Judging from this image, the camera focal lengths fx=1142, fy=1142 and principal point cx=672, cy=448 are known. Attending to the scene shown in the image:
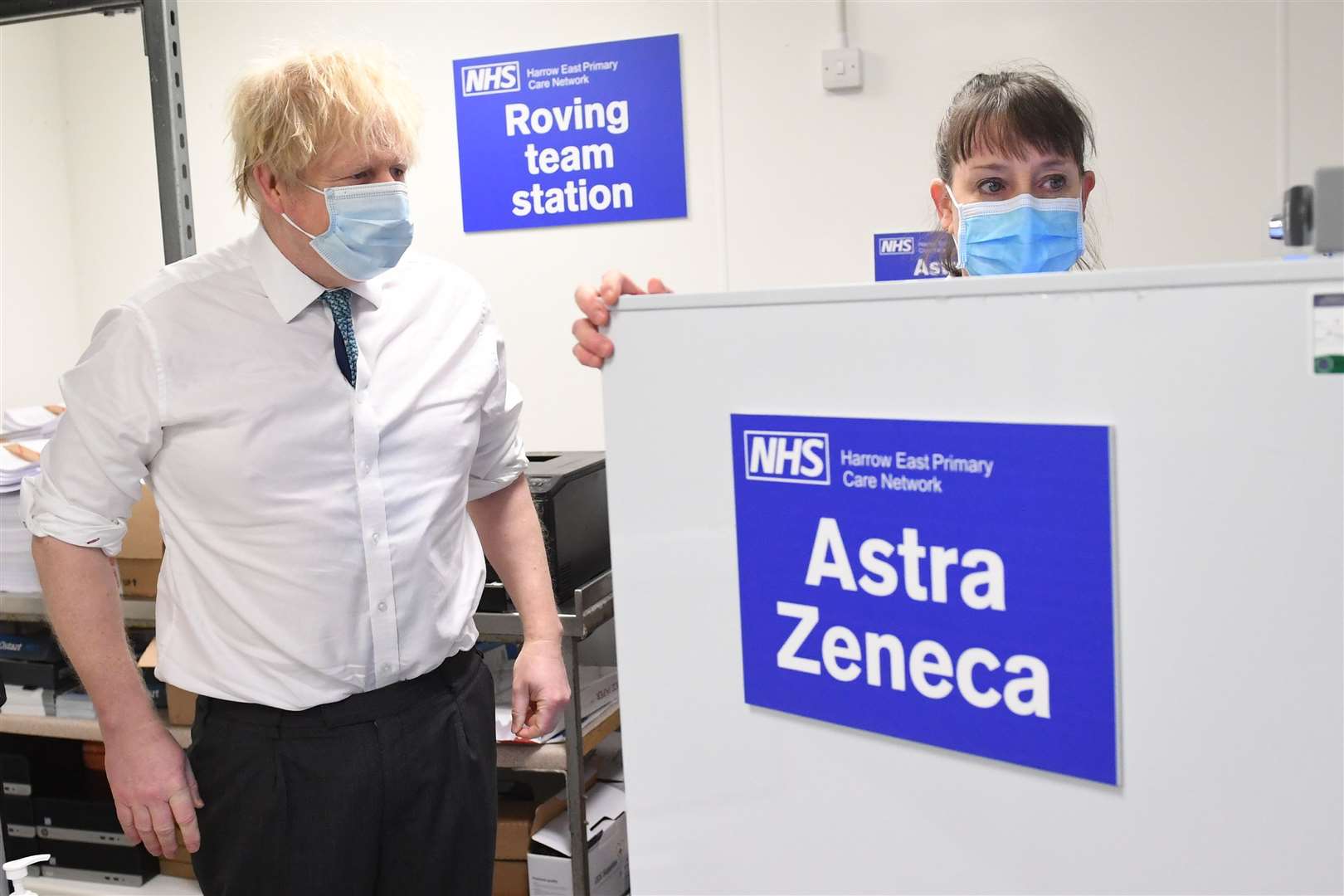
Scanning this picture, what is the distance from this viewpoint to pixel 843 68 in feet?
7.44

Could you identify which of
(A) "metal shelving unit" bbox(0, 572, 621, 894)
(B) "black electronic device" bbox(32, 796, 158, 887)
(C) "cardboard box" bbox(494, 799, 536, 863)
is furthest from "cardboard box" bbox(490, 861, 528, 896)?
(B) "black electronic device" bbox(32, 796, 158, 887)

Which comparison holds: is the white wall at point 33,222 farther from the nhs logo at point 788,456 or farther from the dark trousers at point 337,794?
the nhs logo at point 788,456

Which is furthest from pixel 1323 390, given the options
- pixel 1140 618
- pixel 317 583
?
pixel 317 583

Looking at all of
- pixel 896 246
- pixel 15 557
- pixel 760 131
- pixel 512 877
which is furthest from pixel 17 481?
pixel 896 246

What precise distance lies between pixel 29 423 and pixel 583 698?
134 cm

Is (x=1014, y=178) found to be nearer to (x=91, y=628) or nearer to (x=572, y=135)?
(x=91, y=628)

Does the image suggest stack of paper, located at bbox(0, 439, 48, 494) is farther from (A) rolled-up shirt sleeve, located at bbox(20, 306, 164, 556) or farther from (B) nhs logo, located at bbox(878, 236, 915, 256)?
(B) nhs logo, located at bbox(878, 236, 915, 256)

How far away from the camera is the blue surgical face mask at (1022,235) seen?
127 centimetres

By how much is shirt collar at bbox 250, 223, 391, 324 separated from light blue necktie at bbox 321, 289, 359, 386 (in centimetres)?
2

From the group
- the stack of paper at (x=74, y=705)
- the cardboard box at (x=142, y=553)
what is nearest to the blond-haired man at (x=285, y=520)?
the cardboard box at (x=142, y=553)

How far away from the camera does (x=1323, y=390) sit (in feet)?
1.81

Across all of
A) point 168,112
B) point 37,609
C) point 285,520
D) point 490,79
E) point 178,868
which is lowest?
point 178,868

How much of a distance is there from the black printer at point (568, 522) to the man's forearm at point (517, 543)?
0.98 ft

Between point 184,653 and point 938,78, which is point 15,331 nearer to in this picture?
point 184,653
